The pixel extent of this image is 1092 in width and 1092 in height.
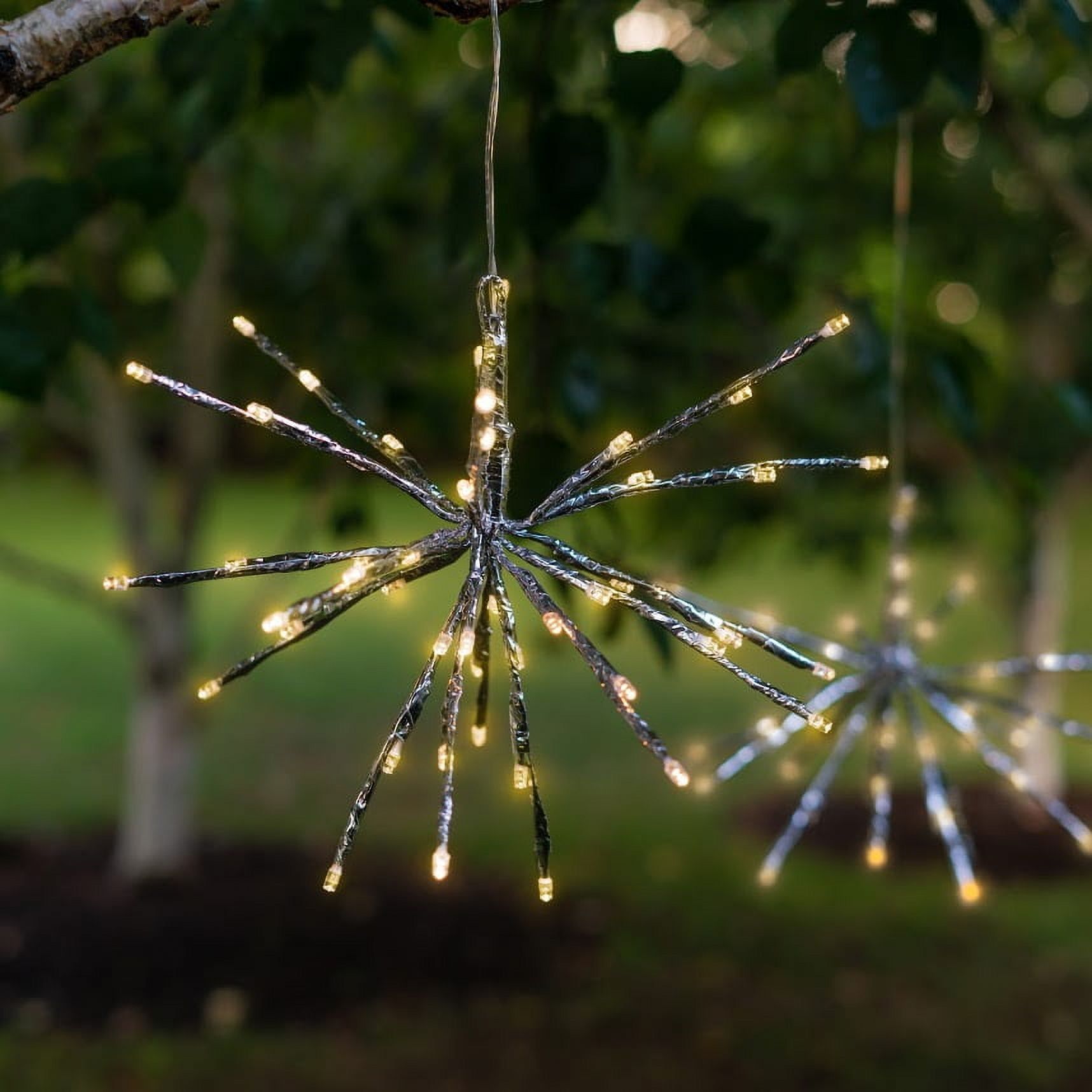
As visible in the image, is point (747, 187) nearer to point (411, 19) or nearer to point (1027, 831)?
point (411, 19)

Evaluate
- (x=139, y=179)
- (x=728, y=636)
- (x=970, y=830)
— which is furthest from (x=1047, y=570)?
(x=728, y=636)

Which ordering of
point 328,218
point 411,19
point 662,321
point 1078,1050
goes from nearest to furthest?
1. point 411,19
2. point 662,321
3. point 328,218
4. point 1078,1050

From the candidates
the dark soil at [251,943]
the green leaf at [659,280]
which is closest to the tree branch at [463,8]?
the green leaf at [659,280]

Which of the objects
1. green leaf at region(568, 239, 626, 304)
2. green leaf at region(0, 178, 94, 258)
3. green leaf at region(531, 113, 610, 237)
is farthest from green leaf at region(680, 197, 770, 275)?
green leaf at region(0, 178, 94, 258)

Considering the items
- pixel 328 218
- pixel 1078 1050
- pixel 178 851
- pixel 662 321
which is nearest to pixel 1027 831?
pixel 1078 1050

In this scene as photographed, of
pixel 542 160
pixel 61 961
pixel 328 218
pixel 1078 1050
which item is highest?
pixel 328 218
